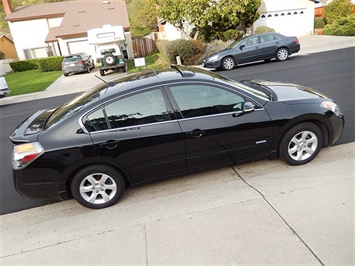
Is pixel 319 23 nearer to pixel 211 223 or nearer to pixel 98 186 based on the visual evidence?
pixel 211 223

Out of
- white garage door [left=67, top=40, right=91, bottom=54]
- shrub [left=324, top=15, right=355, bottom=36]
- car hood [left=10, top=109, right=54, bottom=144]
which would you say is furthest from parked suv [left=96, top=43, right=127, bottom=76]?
shrub [left=324, top=15, right=355, bottom=36]

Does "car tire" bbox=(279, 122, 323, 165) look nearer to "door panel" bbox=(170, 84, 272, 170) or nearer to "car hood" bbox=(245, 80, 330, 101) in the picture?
"door panel" bbox=(170, 84, 272, 170)

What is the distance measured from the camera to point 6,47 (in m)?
33.8

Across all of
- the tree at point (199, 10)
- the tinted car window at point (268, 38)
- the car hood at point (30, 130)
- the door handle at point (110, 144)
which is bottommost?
the tinted car window at point (268, 38)

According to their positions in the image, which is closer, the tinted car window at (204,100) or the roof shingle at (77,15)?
the tinted car window at (204,100)

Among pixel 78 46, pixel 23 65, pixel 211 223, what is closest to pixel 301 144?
pixel 211 223

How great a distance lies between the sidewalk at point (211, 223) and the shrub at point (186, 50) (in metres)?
13.1

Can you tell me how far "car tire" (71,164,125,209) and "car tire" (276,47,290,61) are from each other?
11958 millimetres

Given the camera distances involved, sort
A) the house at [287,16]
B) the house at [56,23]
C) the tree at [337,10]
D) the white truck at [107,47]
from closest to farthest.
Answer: the white truck at [107,47], the house at [287,16], the tree at [337,10], the house at [56,23]

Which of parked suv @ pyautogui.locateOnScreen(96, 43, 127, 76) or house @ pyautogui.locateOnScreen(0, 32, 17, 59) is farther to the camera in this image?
house @ pyautogui.locateOnScreen(0, 32, 17, 59)

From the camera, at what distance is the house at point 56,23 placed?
25.4 meters

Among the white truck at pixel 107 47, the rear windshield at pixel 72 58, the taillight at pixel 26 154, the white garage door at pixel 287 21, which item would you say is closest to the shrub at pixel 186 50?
the white truck at pixel 107 47

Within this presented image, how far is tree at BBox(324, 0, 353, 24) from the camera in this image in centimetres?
2353

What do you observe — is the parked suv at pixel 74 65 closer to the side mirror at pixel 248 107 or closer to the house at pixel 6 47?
the side mirror at pixel 248 107
